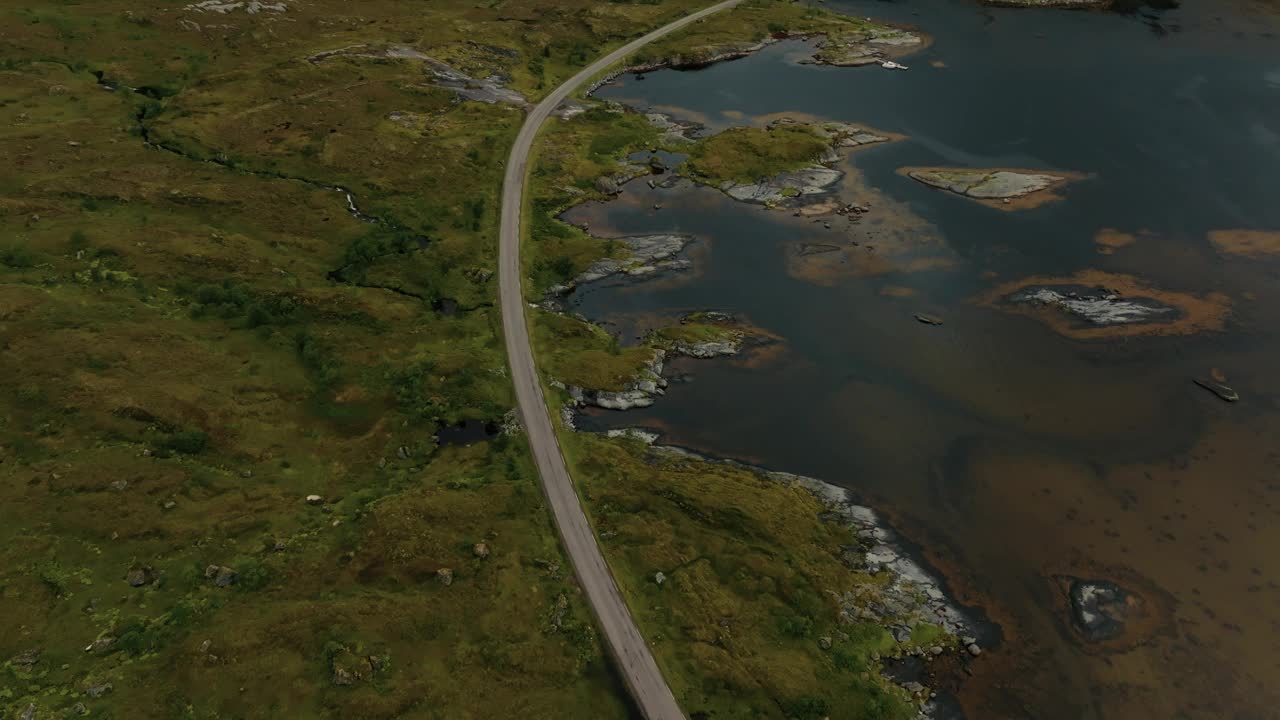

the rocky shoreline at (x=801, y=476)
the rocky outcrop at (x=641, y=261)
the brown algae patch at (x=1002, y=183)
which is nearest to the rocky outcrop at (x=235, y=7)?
the rocky shoreline at (x=801, y=476)

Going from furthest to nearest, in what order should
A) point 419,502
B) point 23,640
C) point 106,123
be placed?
point 106,123 → point 419,502 → point 23,640

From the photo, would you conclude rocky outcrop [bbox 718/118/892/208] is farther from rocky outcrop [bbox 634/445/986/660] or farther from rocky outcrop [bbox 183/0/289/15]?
rocky outcrop [bbox 183/0/289/15]

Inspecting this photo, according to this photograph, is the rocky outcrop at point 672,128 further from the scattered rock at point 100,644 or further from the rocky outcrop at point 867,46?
the scattered rock at point 100,644

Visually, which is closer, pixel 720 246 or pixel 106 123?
pixel 720 246

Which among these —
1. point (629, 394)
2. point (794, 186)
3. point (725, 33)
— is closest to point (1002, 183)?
point (794, 186)

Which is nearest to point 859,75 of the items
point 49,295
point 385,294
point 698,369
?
point 698,369

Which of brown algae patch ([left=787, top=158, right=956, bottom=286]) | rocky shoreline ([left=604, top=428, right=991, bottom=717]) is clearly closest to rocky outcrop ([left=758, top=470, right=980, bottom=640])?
rocky shoreline ([left=604, top=428, right=991, bottom=717])

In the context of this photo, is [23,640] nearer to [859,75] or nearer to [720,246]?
[720,246]
